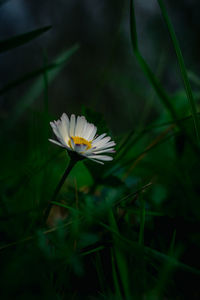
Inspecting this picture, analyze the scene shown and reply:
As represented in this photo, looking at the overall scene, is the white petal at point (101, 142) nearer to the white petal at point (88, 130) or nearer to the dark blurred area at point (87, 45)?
the white petal at point (88, 130)

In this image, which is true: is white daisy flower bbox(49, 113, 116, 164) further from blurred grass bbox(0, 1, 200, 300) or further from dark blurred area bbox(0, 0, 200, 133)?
dark blurred area bbox(0, 0, 200, 133)

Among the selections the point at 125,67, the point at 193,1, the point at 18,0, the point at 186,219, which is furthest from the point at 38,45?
the point at 186,219

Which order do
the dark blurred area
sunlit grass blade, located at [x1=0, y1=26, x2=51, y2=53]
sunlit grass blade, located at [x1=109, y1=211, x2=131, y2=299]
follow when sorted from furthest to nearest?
the dark blurred area, sunlit grass blade, located at [x1=0, y1=26, x2=51, y2=53], sunlit grass blade, located at [x1=109, y1=211, x2=131, y2=299]

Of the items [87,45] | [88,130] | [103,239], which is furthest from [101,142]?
[87,45]

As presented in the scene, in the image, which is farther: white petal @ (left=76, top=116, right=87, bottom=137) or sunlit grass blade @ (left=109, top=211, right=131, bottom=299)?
white petal @ (left=76, top=116, right=87, bottom=137)

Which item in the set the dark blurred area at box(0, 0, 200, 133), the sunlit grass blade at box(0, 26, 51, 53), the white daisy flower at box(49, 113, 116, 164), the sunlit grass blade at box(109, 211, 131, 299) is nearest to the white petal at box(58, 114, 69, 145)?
the white daisy flower at box(49, 113, 116, 164)

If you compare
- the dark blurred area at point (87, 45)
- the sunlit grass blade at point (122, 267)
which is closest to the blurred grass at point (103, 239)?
the sunlit grass blade at point (122, 267)

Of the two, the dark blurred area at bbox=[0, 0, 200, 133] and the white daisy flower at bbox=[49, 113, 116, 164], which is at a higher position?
the dark blurred area at bbox=[0, 0, 200, 133]

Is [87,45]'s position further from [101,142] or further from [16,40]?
[101,142]

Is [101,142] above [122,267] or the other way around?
above
